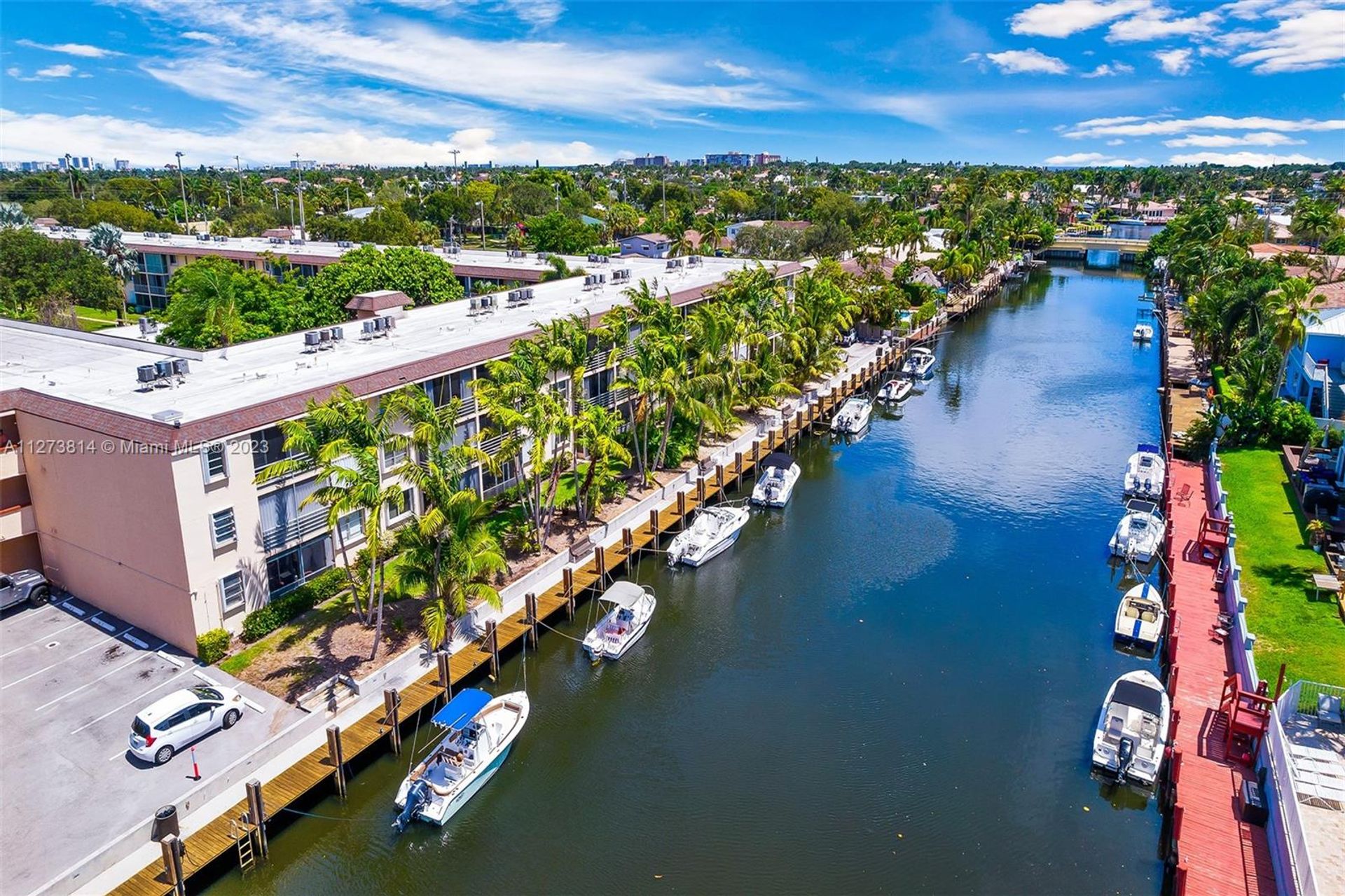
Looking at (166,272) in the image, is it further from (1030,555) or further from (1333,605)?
(1333,605)

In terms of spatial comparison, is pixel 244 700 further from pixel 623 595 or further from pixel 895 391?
pixel 895 391

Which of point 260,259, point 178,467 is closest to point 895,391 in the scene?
point 178,467

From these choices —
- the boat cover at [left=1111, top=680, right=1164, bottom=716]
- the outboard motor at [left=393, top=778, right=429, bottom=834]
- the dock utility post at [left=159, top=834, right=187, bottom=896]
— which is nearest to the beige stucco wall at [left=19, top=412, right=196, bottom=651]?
the dock utility post at [left=159, top=834, right=187, bottom=896]

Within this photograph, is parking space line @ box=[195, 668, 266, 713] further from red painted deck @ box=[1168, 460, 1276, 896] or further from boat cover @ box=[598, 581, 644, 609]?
red painted deck @ box=[1168, 460, 1276, 896]

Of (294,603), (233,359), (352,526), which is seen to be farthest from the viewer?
(233,359)

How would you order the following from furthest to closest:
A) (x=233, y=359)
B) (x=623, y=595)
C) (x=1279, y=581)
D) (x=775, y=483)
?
(x=775, y=483) < (x=233, y=359) < (x=1279, y=581) < (x=623, y=595)

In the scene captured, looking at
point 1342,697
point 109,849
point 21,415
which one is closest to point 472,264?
point 21,415

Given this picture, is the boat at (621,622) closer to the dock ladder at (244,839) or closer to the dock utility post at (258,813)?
the dock utility post at (258,813)

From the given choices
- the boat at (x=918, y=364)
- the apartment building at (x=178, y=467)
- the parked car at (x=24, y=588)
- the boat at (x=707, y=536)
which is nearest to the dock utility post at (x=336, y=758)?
the apartment building at (x=178, y=467)
